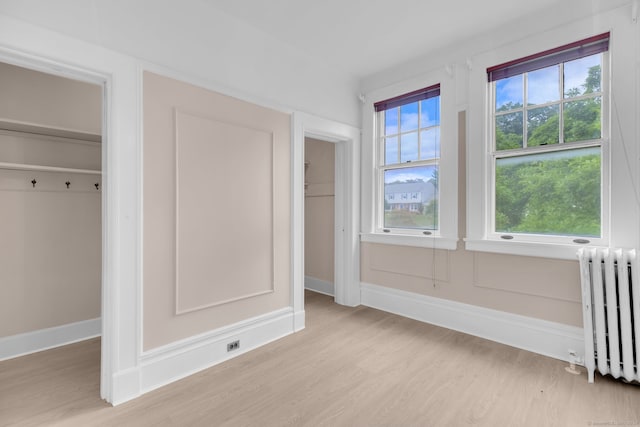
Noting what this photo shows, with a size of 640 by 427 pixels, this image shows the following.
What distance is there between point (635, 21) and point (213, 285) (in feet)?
12.3

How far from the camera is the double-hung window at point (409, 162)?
346 centimetres

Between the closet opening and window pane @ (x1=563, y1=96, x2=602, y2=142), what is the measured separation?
398 centimetres

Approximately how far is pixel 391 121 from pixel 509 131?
1.33 m

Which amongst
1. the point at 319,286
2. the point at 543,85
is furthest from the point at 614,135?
the point at 319,286

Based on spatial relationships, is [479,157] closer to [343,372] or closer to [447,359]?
[447,359]

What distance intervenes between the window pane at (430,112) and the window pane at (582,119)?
1.12 m

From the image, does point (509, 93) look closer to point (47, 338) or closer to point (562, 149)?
point (562, 149)

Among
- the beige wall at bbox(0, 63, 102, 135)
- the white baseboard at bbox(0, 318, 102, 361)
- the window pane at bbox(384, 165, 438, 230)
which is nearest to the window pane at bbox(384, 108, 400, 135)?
the window pane at bbox(384, 165, 438, 230)

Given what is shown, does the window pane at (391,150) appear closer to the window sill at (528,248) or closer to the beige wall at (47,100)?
the window sill at (528,248)

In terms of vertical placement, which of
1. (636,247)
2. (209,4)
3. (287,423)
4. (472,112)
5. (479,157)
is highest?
(209,4)

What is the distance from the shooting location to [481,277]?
3.04 metres

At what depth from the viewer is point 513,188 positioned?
9.56ft

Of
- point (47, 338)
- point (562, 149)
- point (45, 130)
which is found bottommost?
point (47, 338)

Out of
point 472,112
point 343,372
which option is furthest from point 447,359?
point 472,112
